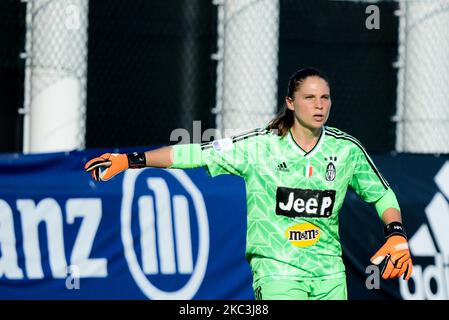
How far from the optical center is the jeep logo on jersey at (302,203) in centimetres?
579

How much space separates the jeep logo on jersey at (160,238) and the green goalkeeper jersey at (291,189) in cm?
250

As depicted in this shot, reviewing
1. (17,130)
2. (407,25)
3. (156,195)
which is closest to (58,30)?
(17,130)

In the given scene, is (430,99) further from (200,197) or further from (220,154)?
(220,154)

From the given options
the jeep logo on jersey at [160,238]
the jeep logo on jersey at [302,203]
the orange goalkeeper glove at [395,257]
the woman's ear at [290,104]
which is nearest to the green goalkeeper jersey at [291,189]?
the jeep logo on jersey at [302,203]

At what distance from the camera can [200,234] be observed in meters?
8.42

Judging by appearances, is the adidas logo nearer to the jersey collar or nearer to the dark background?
the jersey collar

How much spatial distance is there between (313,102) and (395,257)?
3.10ft

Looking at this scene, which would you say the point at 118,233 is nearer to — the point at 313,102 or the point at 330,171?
the point at 330,171

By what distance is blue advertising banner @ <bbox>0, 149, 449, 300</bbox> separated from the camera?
8.26m

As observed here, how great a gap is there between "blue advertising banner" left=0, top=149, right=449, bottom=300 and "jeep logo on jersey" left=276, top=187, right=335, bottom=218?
8.71 feet

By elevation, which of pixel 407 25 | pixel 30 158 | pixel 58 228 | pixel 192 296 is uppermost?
pixel 407 25

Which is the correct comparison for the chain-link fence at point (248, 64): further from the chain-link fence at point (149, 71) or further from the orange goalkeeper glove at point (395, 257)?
the orange goalkeeper glove at point (395, 257)

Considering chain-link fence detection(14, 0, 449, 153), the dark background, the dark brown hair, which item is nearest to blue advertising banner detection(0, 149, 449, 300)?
chain-link fence detection(14, 0, 449, 153)

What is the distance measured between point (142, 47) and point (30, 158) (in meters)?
3.03
